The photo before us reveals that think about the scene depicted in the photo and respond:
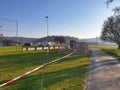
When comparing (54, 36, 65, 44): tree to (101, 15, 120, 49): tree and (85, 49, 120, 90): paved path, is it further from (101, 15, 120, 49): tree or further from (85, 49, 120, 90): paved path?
(85, 49, 120, 90): paved path

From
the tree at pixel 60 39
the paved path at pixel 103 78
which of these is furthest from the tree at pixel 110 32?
the paved path at pixel 103 78

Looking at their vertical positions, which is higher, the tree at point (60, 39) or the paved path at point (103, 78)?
the tree at point (60, 39)

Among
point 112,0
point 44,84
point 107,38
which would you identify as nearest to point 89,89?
point 44,84

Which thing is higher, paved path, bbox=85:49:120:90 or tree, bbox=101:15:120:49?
tree, bbox=101:15:120:49

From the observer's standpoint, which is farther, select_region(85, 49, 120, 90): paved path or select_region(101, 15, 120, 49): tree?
select_region(101, 15, 120, 49): tree

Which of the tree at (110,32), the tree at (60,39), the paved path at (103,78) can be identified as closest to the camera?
the paved path at (103,78)

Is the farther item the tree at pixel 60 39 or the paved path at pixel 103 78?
the tree at pixel 60 39

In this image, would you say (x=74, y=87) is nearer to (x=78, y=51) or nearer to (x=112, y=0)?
(x=112, y=0)

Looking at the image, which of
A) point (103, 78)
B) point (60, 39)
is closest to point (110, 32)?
point (60, 39)

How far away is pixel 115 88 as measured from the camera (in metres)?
→ 11.5

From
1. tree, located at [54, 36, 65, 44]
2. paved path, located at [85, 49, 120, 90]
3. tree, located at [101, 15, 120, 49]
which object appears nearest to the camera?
paved path, located at [85, 49, 120, 90]

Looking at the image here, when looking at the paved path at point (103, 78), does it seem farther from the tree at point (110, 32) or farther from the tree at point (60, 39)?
the tree at point (60, 39)

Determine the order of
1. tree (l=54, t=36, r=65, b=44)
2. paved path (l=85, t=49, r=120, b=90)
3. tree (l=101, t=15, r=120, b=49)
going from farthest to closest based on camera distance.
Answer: tree (l=54, t=36, r=65, b=44) < tree (l=101, t=15, r=120, b=49) < paved path (l=85, t=49, r=120, b=90)

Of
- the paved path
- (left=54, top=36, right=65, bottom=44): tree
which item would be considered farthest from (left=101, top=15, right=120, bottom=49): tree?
the paved path
